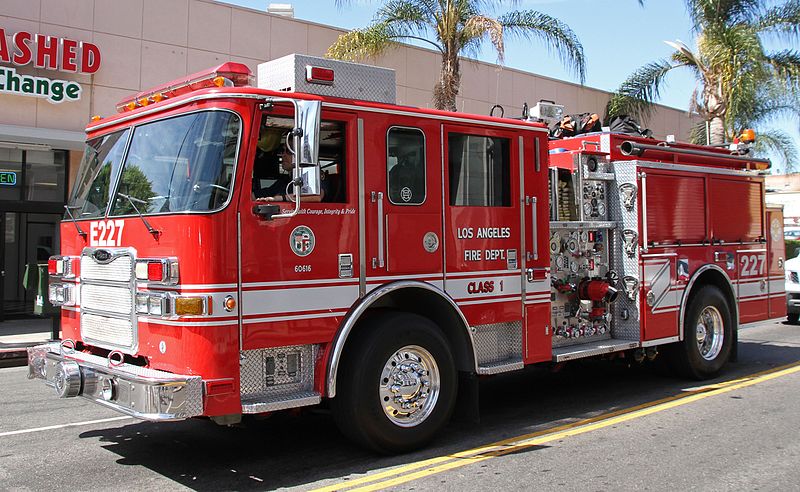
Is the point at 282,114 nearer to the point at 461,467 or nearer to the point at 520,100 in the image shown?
the point at 461,467

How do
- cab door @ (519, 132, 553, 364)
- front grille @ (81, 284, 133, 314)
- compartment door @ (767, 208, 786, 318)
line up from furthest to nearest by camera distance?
compartment door @ (767, 208, 786, 318) < cab door @ (519, 132, 553, 364) < front grille @ (81, 284, 133, 314)

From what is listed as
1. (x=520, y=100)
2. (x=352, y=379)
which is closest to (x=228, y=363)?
(x=352, y=379)

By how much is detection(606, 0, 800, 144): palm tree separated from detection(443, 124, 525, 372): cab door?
13.8m

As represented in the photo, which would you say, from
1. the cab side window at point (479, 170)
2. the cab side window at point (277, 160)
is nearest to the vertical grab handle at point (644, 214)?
the cab side window at point (479, 170)

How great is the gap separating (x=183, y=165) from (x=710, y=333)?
682cm

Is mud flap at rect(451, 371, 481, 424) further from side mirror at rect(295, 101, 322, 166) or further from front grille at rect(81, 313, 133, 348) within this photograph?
front grille at rect(81, 313, 133, 348)

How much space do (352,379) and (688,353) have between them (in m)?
4.90

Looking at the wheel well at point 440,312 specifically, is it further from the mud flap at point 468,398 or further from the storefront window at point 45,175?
the storefront window at point 45,175

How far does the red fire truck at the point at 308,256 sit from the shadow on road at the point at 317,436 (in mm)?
412

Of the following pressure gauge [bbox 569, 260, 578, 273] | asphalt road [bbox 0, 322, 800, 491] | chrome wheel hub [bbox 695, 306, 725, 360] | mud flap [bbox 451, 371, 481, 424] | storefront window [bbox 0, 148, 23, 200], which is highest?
storefront window [bbox 0, 148, 23, 200]

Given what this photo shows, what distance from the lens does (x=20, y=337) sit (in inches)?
520

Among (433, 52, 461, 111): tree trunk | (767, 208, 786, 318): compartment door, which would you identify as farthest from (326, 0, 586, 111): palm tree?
(767, 208, 786, 318): compartment door

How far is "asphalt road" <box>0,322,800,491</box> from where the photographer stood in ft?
17.5

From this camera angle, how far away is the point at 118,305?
221 inches
